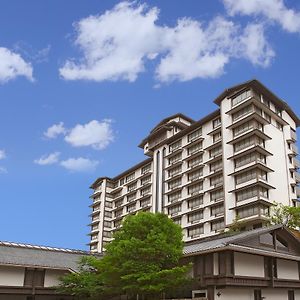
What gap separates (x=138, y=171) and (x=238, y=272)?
67969 mm

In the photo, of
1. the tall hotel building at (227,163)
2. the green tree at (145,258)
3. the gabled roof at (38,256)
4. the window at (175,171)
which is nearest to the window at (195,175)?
the tall hotel building at (227,163)

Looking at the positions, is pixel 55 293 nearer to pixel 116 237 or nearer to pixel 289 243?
pixel 116 237

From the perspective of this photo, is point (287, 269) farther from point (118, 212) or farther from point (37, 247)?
point (118, 212)

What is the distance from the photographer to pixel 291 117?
242 feet

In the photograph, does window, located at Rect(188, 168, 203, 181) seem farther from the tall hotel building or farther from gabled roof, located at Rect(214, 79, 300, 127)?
gabled roof, located at Rect(214, 79, 300, 127)

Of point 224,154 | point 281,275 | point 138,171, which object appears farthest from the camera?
point 138,171

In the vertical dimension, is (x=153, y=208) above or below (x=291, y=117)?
below

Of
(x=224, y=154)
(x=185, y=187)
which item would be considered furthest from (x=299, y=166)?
(x=185, y=187)

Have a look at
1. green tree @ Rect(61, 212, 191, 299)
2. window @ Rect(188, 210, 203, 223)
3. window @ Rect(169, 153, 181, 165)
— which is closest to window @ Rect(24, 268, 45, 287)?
green tree @ Rect(61, 212, 191, 299)

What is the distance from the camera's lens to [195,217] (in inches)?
2852

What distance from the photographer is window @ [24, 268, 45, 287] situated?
111 ft

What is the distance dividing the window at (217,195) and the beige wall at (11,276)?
40137 millimetres

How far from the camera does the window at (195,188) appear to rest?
7306cm

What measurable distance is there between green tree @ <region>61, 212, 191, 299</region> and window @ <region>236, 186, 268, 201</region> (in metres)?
34.1
